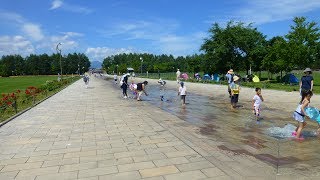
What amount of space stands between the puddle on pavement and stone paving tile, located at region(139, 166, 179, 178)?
1844 mm

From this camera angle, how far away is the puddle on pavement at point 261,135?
6.88 m

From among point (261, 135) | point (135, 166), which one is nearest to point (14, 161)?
point (135, 166)

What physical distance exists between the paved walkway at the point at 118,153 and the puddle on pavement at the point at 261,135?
46cm

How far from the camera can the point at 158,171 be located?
5969 millimetres

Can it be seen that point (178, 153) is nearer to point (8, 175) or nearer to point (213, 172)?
point (213, 172)

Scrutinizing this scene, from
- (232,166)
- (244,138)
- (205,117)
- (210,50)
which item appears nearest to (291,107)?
(205,117)

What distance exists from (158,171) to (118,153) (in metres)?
1.61

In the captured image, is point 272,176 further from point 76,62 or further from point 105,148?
point 76,62

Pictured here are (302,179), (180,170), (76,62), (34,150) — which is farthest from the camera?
(76,62)

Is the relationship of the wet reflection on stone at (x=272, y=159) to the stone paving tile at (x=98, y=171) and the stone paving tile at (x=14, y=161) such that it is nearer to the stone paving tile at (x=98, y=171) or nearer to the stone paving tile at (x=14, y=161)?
the stone paving tile at (x=98, y=171)

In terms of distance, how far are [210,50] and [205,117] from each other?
34.2 meters

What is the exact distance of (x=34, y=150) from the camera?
7770 millimetres

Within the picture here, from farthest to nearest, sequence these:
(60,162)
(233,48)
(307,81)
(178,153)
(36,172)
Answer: (233,48) < (307,81) < (178,153) < (60,162) < (36,172)

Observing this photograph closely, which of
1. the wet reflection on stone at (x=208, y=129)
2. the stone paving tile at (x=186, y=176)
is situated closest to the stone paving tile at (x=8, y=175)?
the stone paving tile at (x=186, y=176)
